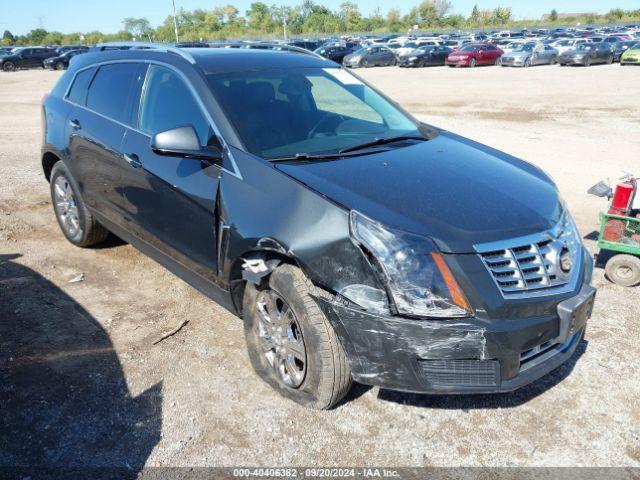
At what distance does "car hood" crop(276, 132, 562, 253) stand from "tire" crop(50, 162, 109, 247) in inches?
108

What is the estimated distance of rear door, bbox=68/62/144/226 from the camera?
4156mm

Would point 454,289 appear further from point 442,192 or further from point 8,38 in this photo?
point 8,38

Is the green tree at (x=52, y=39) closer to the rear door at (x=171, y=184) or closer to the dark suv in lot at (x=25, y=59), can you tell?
the dark suv in lot at (x=25, y=59)

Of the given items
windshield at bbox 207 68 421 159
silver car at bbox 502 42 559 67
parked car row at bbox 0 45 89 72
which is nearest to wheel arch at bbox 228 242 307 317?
windshield at bbox 207 68 421 159

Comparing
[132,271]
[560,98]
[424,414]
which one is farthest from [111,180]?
[560,98]

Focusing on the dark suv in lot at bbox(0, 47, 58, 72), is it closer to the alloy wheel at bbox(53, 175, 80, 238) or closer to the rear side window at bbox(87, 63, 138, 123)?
the alloy wheel at bbox(53, 175, 80, 238)

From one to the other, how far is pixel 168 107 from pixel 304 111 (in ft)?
3.02

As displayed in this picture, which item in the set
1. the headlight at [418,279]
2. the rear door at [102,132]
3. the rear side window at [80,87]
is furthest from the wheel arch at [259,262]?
the rear side window at [80,87]

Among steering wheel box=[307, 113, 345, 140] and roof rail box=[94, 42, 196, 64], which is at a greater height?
roof rail box=[94, 42, 196, 64]

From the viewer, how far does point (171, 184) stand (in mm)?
3535

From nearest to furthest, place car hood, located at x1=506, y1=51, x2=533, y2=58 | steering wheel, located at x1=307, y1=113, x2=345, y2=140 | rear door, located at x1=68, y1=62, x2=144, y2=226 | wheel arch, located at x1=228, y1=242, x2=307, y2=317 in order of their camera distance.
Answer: wheel arch, located at x1=228, y1=242, x2=307, y2=317 < steering wheel, located at x1=307, y1=113, x2=345, y2=140 < rear door, located at x1=68, y1=62, x2=144, y2=226 < car hood, located at x1=506, y1=51, x2=533, y2=58

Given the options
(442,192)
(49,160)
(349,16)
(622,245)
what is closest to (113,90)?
(49,160)

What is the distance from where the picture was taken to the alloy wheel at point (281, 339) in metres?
3.02

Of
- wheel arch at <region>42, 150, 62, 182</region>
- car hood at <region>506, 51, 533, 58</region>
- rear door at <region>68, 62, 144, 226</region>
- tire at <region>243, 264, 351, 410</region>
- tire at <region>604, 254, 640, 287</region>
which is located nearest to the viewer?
tire at <region>243, 264, 351, 410</region>
